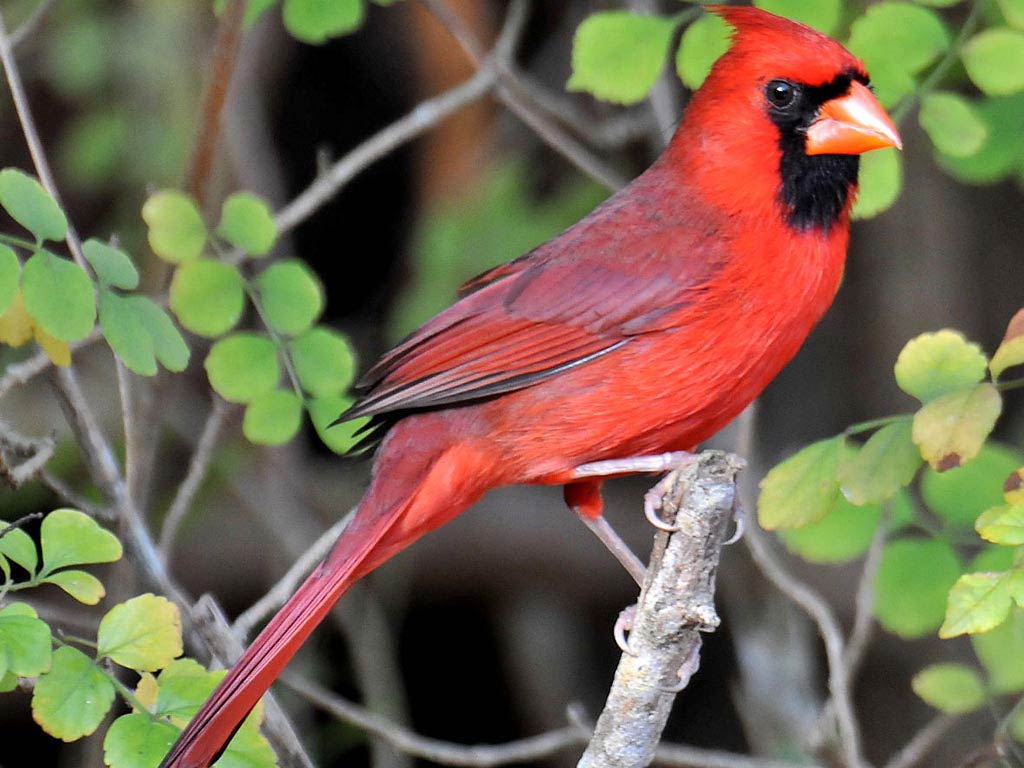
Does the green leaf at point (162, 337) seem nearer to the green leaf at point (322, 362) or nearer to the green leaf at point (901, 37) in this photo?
the green leaf at point (322, 362)

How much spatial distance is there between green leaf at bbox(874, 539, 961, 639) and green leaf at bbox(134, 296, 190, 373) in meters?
1.13

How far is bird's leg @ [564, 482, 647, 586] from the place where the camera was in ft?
8.52

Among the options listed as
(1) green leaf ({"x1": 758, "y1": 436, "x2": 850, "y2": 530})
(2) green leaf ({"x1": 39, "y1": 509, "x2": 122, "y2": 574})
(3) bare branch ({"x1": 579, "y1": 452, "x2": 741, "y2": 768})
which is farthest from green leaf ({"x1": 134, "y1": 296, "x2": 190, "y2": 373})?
(1) green leaf ({"x1": 758, "y1": 436, "x2": 850, "y2": 530})

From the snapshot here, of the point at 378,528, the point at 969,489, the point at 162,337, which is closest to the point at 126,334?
the point at 162,337

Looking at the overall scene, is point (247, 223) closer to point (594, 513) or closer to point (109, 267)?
point (109, 267)

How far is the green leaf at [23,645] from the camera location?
5.07ft

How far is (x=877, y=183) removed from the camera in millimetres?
2398

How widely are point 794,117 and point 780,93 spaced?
0.15 feet

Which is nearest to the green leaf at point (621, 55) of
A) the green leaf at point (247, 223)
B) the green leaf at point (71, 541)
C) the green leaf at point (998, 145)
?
the green leaf at point (247, 223)

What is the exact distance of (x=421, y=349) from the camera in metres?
2.45

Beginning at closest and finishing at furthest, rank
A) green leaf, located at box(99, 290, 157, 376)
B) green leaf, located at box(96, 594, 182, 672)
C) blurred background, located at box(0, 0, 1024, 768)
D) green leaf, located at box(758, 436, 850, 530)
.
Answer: green leaf, located at box(96, 594, 182, 672), green leaf, located at box(99, 290, 157, 376), green leaf, located at box(758, 436, 850, 530), blurred background, located at box(0, 0, 1024, 768)

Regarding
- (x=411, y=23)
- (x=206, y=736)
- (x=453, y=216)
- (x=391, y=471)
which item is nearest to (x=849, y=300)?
(x=453, y=216)

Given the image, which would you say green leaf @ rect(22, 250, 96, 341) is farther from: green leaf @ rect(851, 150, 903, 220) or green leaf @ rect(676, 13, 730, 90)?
green leaf @ rect(851, 150, 903, 220)

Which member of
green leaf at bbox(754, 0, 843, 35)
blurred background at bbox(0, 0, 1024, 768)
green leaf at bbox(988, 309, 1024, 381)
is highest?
green leaf at bbox(754, 0, 843, 35)
